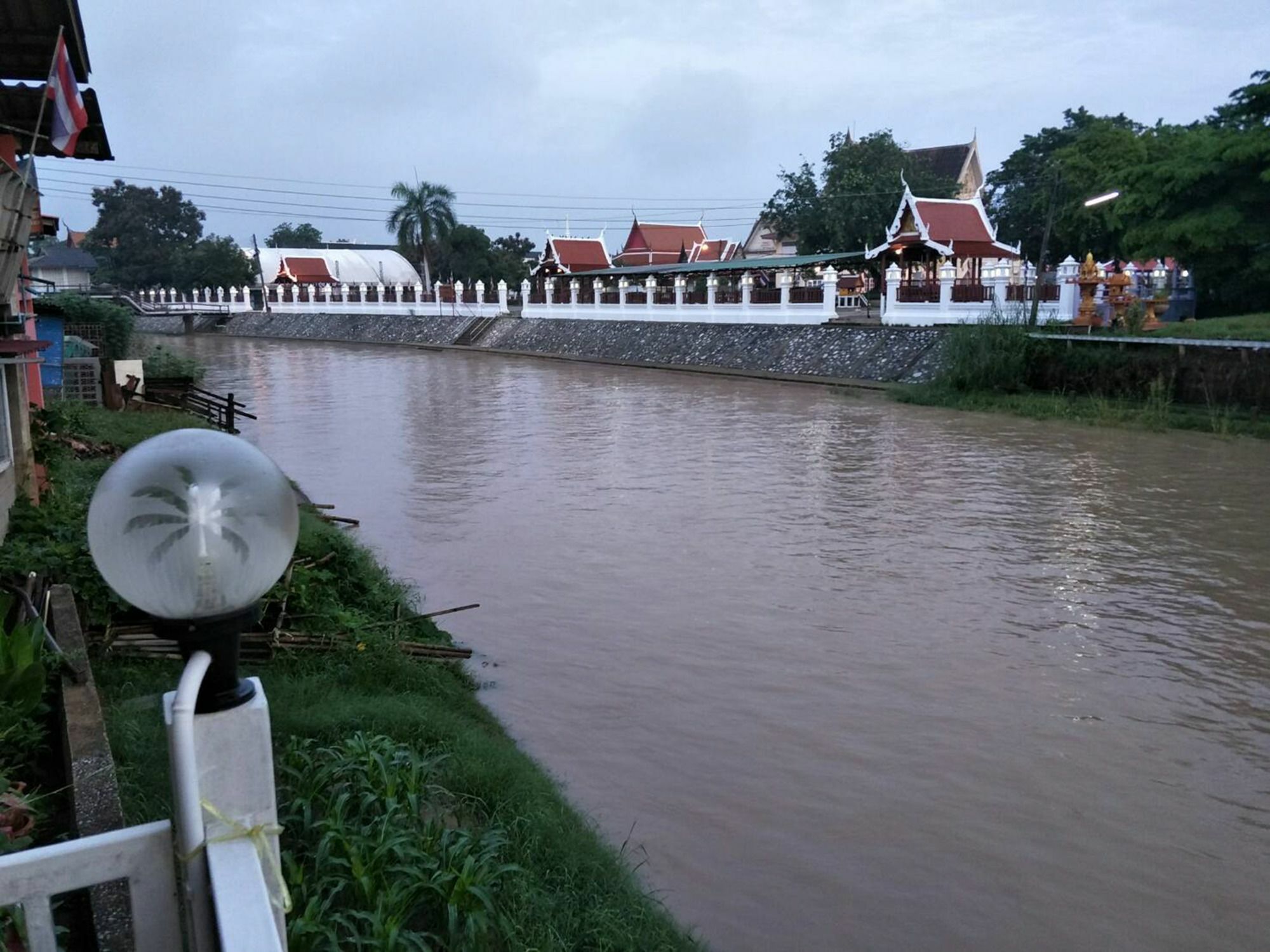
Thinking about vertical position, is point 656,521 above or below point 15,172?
below

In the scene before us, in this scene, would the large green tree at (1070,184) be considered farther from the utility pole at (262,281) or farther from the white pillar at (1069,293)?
the utility pole at (262,281)

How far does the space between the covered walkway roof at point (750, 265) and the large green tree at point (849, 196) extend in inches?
40.0

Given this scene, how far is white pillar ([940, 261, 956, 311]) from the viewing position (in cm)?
2486

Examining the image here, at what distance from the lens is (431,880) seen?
136 inches

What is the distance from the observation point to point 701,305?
107 feet

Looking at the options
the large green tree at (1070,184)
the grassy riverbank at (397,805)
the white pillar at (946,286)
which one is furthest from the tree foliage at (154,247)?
the grassy riverbank at (397,805)

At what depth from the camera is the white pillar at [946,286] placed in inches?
979

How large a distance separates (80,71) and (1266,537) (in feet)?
41.2

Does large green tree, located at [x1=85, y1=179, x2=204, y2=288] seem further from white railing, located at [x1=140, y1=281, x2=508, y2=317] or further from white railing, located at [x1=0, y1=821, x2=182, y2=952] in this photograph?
white railing, located at [x1=0, y1=821, x2=182, y2=952]

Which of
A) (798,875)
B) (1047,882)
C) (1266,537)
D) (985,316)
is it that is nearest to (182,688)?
(798,875)

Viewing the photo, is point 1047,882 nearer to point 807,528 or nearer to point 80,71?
point 807,528

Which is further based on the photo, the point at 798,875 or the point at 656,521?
the point at 656,521

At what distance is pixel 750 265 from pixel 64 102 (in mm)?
26779

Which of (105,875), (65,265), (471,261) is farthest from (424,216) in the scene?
(105,875)
